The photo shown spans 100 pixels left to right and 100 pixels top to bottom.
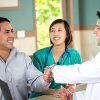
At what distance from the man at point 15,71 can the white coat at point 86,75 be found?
30cm

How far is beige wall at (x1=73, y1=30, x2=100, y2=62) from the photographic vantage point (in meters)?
4.59

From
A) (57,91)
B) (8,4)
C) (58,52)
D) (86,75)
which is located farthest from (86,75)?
(8,4)

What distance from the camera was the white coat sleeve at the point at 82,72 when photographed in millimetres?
1455

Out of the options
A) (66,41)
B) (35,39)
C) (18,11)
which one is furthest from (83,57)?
(66,41)

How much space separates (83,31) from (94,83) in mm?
3325

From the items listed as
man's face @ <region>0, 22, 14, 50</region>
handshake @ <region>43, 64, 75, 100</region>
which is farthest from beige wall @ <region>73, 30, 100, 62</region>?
man's face @ <region>0, 22, 14, 50</region>

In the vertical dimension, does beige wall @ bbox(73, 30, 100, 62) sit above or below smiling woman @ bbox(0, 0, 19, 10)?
below

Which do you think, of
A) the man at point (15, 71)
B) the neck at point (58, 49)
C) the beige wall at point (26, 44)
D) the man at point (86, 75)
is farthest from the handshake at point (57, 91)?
the beige wall at point (26, 44)

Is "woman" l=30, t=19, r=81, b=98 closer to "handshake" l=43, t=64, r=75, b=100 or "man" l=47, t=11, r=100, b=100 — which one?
"handshake" l=43, t=64, r=75, b=100

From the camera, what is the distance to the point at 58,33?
7.61 feet

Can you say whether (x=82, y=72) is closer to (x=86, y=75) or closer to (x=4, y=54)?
(x=86, y=75)

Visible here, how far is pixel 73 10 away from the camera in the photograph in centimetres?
466

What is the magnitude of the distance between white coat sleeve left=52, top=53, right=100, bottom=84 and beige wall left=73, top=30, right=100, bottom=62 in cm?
311

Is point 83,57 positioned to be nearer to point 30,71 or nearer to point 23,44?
point 23,44
